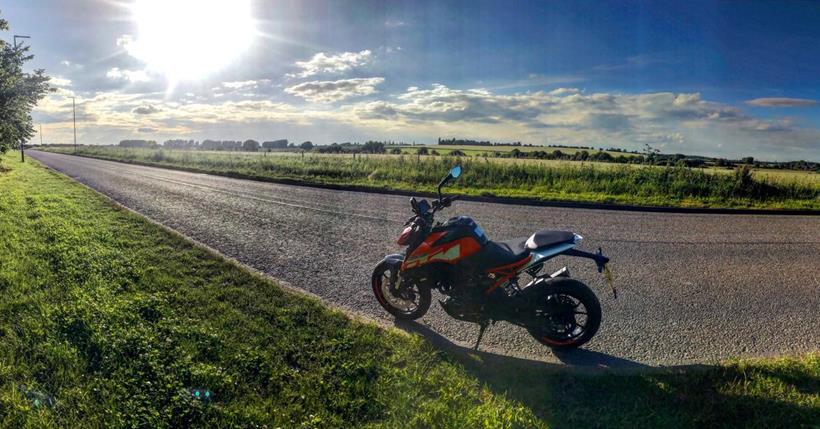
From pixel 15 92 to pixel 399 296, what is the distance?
67.1 ft

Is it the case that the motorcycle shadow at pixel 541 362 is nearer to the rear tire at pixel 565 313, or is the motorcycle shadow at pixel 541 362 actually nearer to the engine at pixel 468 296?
the rear tire at pixel 565 313

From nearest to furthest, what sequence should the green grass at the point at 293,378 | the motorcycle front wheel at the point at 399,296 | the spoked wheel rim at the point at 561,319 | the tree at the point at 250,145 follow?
1. the green grass at the point at 293,378
2. the spoked wheel rim at the point at 561,319
3. the motorcycle front wheel at the point at 399,296
4. the tree at the point at 250,145

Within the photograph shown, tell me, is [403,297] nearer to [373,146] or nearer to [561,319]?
[561,319]

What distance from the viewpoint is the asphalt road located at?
4191mm

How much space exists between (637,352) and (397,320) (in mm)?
2246

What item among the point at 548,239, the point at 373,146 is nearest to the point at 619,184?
the point at 548,239

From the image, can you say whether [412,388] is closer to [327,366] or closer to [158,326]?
[327,366]

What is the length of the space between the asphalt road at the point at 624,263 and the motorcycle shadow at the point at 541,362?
29 mm

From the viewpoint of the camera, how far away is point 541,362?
3.71 metres

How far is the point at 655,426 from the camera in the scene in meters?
2.80

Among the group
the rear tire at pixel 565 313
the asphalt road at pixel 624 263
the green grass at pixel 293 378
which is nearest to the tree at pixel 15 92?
the asphalt road at pixel 624 263

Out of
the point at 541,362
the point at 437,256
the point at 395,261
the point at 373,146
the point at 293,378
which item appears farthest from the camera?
the point at 373,146

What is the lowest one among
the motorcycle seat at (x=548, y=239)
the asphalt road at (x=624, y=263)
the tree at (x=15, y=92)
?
the asphalt road at (x=624, y=263)

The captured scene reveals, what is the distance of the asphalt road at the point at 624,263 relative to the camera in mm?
4191
